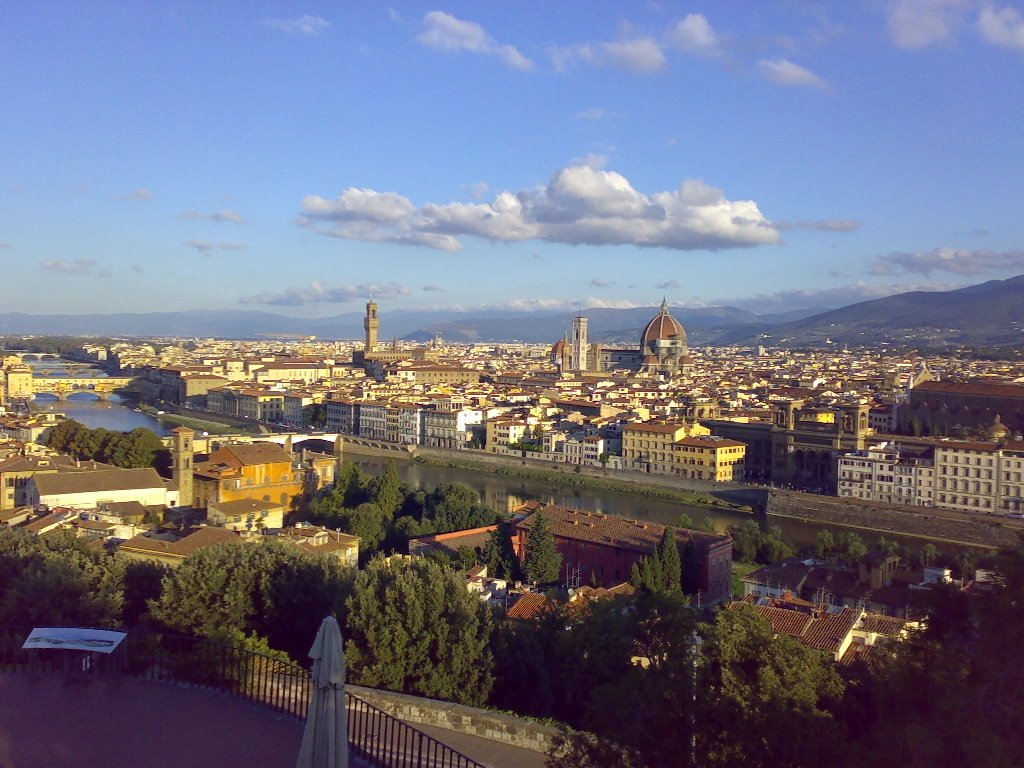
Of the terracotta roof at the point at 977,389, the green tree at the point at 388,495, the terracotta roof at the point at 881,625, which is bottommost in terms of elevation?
the green tree at the point at 388,495

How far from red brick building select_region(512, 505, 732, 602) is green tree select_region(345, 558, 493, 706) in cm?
598

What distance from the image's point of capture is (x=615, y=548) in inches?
431

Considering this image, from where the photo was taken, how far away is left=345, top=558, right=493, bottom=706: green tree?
14.6 ft

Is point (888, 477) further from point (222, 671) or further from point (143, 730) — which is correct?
point (143, 730)

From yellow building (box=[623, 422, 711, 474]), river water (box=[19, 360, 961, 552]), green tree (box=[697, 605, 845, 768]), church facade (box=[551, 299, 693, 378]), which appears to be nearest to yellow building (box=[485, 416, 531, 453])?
river water (box=[19, 360, 961, 552])

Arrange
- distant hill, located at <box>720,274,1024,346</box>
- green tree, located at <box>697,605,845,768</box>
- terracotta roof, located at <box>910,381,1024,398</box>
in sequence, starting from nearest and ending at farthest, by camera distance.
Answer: green tree, located at <box>697,605,845,768</box> → terracotta roof, located at <box>910,381,1024,398</box> → distant hill, located at <box>720,274,1024,346</box>

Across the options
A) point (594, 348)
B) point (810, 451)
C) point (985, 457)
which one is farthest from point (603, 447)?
point (594, 348)

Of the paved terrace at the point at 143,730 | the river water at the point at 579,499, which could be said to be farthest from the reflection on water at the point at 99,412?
the paved terrace at the point at 143,730

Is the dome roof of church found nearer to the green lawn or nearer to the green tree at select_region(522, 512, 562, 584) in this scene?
the green lawn

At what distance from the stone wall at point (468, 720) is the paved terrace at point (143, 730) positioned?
3cm

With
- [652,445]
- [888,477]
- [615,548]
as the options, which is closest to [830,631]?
[615,548]

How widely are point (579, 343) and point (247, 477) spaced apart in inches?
1733

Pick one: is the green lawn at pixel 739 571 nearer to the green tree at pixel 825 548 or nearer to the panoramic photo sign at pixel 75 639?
the green tree at pixel 825 548

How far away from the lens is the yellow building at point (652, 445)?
20938 millimetres
